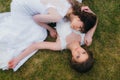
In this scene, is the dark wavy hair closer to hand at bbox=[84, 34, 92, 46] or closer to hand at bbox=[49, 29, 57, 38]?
hand at bbox=[84, 34, 92, 46]

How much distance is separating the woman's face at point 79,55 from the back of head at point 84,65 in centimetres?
4

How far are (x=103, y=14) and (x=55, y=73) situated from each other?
1.21 meters

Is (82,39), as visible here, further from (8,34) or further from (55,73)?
(8,34)

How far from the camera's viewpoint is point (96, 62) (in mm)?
4355

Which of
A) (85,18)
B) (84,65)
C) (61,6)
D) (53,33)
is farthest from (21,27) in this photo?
(84,65)

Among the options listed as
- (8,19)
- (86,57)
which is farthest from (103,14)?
(8,19)

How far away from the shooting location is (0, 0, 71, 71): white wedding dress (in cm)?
431

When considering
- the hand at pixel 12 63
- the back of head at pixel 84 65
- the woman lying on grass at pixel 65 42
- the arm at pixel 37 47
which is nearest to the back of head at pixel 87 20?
the woman lying on grass at pixel 65 42

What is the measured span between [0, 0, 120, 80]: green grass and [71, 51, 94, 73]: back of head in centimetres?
17

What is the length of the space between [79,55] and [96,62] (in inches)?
16.2

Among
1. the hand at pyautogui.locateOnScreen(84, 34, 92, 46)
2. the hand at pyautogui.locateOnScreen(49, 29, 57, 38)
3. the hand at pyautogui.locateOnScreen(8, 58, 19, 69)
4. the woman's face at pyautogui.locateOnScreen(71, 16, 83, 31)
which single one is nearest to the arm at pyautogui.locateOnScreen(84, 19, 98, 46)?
the hand at pyautogui.locateOnScreen(84, 34, 92, 46)

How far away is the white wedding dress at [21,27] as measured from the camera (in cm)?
431

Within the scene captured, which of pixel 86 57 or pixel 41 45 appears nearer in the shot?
pixel 86 57

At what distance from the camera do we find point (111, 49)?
14.6ft
